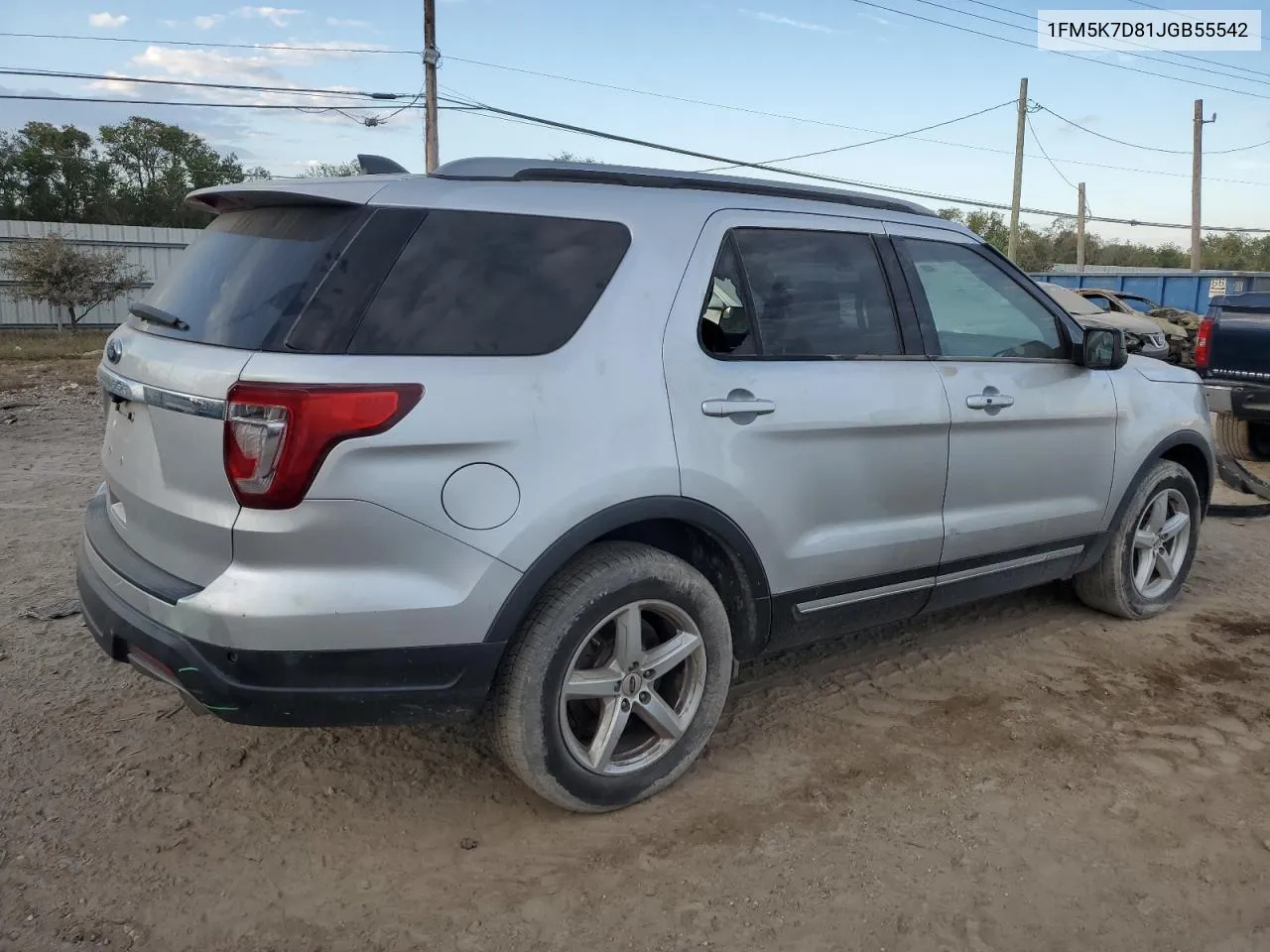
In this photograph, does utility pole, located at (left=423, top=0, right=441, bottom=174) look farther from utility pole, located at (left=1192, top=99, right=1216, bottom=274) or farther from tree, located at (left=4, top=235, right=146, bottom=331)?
utility pole, located at (left=1192, top=99, right=1216, bottom=274)

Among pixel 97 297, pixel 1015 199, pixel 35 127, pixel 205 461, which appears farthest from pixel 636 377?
pixel 35 127

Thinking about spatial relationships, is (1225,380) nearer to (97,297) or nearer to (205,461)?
(205,461)

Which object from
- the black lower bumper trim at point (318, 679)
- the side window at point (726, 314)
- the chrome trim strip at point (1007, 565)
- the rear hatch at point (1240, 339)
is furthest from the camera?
the rear hatch at point (1240, 339)

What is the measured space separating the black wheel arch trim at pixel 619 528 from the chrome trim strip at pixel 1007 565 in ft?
3.15

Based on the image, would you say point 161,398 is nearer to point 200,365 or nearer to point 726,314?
point 200,365

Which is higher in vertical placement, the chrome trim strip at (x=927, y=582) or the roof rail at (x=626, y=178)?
the roof rail at (x=626, y=178)

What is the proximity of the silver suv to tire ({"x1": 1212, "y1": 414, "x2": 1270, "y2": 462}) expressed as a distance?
7.12 meters

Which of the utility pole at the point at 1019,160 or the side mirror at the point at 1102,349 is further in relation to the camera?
the utility pole at the point at 1019,160

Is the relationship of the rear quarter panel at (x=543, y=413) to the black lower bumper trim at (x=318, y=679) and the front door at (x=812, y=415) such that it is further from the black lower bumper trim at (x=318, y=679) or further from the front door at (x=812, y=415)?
the black lower bumper trim at (x=318, y=679)

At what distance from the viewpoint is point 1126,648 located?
4.62 meters

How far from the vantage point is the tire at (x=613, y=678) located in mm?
2854

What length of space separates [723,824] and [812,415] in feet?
4.27

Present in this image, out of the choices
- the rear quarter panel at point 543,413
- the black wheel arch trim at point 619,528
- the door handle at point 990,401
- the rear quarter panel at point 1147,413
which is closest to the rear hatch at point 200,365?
the rear quarter panel at point 543,413

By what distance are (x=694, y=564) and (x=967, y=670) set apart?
5.38ft
